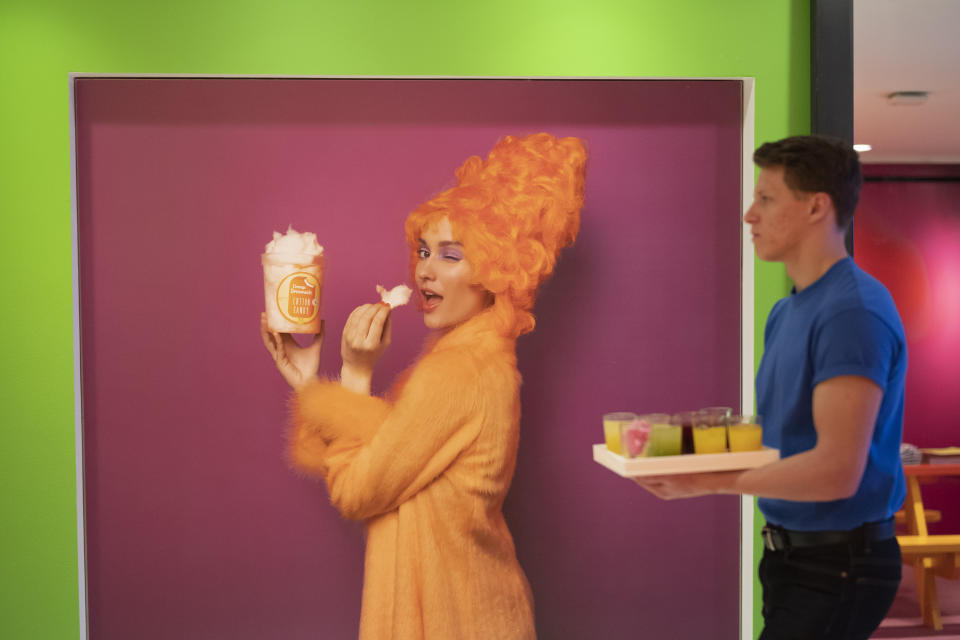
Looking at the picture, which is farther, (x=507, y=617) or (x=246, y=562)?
(x=246, y=562)

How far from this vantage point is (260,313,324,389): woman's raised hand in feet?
6.55

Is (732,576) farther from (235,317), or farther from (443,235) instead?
(235,317)

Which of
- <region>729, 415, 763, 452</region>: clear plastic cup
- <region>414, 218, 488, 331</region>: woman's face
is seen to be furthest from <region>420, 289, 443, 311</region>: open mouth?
<region>729, 415, 763, 452</region>: clear plastic cup

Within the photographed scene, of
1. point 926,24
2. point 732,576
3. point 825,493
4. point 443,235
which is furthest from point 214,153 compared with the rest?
point 926,24

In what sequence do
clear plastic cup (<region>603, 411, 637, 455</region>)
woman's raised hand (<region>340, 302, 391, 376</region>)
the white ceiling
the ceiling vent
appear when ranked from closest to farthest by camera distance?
clear plastic cup (<region>603, 411, 637, 455</region>)
woman's raised hand (<region>340, 302, 391, 376</region>)
the white ceiling
the ceiling vent

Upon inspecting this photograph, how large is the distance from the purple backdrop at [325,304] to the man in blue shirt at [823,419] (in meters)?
0.56

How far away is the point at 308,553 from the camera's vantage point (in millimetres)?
2068

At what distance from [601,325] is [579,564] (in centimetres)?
70

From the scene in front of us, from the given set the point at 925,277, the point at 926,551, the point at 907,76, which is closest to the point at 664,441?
the point at 926,551

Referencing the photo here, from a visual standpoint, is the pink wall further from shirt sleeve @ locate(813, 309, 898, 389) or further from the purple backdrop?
shirt sleeve @ locate(813, 309, 898, 389)

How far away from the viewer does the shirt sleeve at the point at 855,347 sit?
52.2 inches

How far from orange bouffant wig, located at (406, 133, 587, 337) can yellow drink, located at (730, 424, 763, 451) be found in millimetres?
654

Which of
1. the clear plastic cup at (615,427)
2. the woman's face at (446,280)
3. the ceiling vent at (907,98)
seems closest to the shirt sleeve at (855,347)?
the clear plastic cup at (615,427)

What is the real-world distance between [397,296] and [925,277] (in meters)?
4.17
